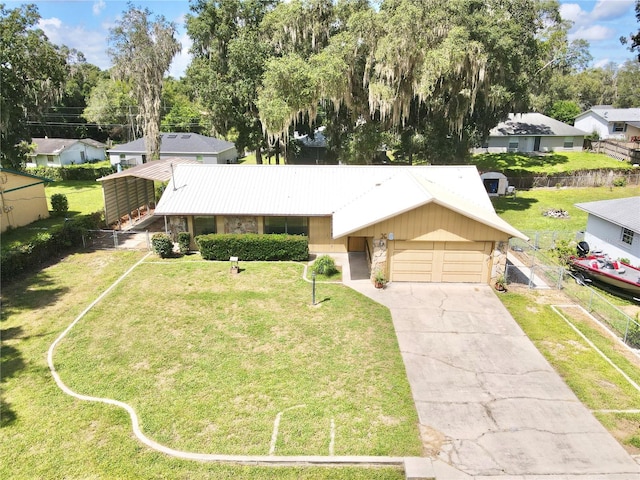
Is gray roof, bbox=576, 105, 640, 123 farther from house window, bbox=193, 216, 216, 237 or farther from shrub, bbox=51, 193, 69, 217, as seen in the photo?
shrub, bbox=51, 193, 69, 217

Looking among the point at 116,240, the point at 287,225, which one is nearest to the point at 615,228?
the point at 287,225

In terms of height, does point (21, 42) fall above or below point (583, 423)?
above

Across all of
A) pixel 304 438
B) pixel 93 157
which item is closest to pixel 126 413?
pixel 304 438

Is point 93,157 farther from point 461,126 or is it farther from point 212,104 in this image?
point 461,126

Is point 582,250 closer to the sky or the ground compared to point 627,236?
closer to the ground

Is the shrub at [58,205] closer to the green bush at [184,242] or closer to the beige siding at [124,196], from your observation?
the beige siding at [124,196]

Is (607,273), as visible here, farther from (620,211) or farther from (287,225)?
(287,225)

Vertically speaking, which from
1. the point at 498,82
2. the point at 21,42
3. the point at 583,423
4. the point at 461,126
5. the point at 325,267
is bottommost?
the point at 583,423

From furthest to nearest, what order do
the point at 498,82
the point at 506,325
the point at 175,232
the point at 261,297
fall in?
1. the point at 498,82
2. the point at 175,232
3. the point at 261,297
4. the point at 506,325
